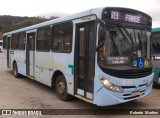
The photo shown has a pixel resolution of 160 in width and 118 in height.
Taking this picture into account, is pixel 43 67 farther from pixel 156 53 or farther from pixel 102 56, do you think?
pixel 156 53

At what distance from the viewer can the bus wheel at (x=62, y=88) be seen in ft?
25.4

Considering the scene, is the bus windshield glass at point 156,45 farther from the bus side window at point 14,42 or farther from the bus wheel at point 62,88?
the bus side window at point 14,42

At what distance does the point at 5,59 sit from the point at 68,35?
9804 millimetres

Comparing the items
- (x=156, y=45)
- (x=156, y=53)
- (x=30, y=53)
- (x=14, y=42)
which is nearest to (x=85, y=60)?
(x=156, y=53)

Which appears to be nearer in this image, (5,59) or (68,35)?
(68,35)

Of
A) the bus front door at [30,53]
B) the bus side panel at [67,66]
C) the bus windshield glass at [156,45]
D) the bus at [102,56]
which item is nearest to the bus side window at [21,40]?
the bus front door at [30,53]

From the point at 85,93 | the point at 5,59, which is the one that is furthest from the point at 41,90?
the point at 5,59

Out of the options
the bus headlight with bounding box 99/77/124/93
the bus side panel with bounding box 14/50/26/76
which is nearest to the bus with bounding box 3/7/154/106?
the bus headlight with bounding box 99/77/124/93

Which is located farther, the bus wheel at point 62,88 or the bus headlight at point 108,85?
the bus wheel at point 62,88

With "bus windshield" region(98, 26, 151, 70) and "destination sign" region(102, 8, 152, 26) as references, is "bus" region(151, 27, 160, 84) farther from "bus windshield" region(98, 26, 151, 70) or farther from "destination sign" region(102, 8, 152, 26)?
"bus windshield" region(98, 26, 151, 70)

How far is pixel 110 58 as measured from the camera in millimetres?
6039

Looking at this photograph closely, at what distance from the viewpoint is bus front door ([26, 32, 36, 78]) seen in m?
10.7

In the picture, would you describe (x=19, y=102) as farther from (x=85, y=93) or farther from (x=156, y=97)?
(x=156, y=97)

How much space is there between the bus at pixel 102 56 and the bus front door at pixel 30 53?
221 cm
